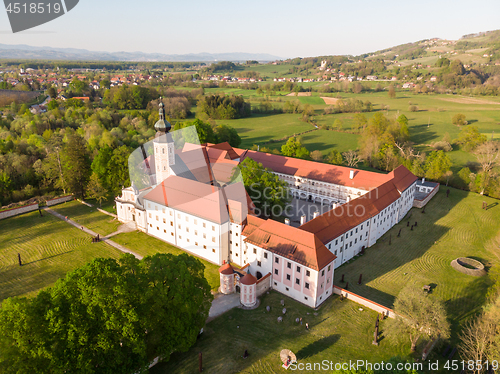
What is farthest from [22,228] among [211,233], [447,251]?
[447,251]

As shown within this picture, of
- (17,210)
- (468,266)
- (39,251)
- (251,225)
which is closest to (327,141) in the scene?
(468,266)

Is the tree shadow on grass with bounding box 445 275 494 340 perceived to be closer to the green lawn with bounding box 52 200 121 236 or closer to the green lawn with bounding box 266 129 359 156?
the green lawn with bounding box 52 200 121 236

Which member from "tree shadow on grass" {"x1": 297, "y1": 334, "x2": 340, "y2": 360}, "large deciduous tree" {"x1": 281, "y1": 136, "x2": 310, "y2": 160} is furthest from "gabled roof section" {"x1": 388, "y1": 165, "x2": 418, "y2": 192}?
"tree shadow on grass" {"x1": 297, "y1": 334, "x2": 340, "y2": 360}

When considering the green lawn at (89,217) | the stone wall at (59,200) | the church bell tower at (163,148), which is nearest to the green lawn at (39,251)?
the green lawn at (89,217)

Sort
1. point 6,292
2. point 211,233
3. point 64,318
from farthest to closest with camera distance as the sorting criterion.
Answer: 1. point 211,233
2. point 6,292
3. point 64,318

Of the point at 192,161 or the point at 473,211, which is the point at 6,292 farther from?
the point at 473,211

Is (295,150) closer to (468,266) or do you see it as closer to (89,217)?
(468,266)

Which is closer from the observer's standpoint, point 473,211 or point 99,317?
point 99,317
